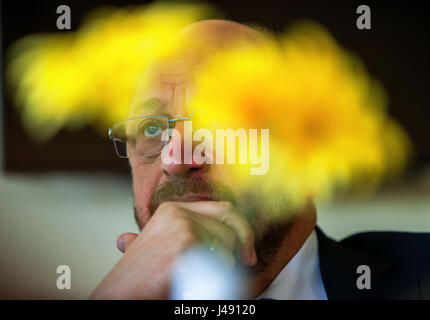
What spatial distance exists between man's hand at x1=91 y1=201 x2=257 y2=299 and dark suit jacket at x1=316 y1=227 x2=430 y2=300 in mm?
306

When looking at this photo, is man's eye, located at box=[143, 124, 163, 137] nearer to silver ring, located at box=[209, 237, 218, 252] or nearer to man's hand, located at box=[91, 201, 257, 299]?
man's hand, located at box=[91, 201, 257, 299]

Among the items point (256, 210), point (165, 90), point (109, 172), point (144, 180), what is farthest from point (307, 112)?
point (109, 172)

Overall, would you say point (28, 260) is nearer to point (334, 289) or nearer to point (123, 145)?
point (123, 145)

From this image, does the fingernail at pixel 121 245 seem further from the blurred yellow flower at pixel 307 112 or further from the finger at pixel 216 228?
the blurred yellow flower at pixel 307 112

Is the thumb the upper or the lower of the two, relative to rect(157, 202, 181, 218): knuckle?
lower

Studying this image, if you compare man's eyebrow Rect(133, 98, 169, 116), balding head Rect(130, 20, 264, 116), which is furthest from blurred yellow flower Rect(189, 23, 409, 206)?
man's eyebrow Rect(133, 98, 169, 116)

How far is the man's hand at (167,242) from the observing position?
4.86 ft

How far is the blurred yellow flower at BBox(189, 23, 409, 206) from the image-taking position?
1670mm

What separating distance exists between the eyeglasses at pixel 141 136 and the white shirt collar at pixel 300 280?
58cm

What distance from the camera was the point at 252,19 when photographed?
67.1 inches

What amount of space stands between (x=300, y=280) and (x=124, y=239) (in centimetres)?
60

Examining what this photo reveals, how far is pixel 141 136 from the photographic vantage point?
169 centimetres

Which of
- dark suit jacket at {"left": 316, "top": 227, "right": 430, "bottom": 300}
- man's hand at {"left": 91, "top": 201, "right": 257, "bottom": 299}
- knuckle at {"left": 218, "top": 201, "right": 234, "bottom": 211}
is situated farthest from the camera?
dark suit jacket at {"left": 316, "top": 227, "right": 430, "bottom": 300}

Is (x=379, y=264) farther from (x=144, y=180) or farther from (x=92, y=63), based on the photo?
(x=92, y=63)
